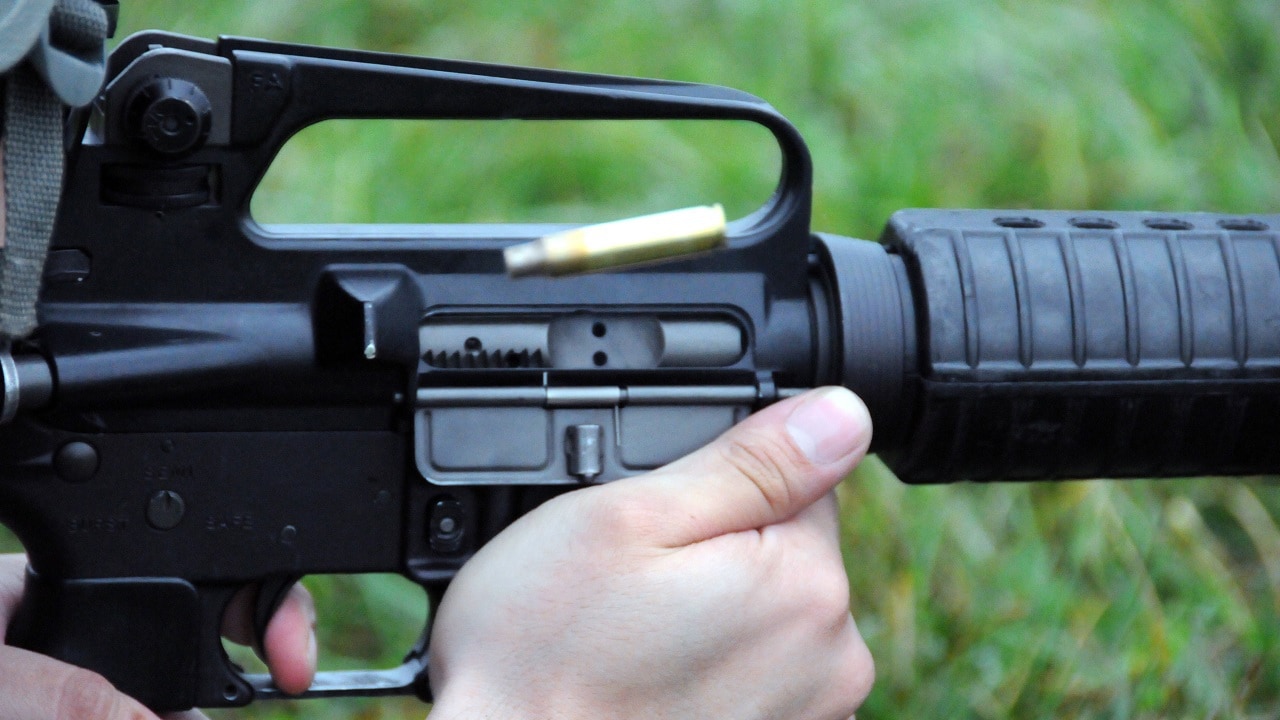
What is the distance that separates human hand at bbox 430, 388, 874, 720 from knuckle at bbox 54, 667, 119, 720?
32 cm

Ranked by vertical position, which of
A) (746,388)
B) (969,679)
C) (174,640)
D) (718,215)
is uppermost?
(718,215)

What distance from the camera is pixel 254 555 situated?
4.28 ft

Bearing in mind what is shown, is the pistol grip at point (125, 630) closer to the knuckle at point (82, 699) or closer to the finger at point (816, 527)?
the knuckle at point (82, 699)

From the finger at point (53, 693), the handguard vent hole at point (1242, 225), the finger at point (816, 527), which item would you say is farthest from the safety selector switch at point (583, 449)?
the handguard vent hole at point (1242, 225)

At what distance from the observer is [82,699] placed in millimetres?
1252

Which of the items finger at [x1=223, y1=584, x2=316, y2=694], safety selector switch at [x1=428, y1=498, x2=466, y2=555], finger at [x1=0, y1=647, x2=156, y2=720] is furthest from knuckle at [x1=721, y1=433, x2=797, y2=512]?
finger at [x1=0, y1=647, x2=156, y2=720]

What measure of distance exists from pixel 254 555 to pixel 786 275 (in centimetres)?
61

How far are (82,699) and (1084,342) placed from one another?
3.54 feet

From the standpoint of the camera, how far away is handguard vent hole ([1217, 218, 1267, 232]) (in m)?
1.48

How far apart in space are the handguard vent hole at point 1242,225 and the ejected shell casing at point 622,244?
2.23 ft

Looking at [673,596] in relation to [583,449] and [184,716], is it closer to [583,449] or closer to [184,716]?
[583,449]

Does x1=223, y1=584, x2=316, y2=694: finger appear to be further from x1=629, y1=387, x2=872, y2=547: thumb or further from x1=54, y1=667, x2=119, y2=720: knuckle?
x1=629, y1=387, x2=872, y2=547: thumb

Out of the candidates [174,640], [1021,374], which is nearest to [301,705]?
[174,640]

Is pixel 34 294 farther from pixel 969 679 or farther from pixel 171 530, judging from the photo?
pixel 969 679
